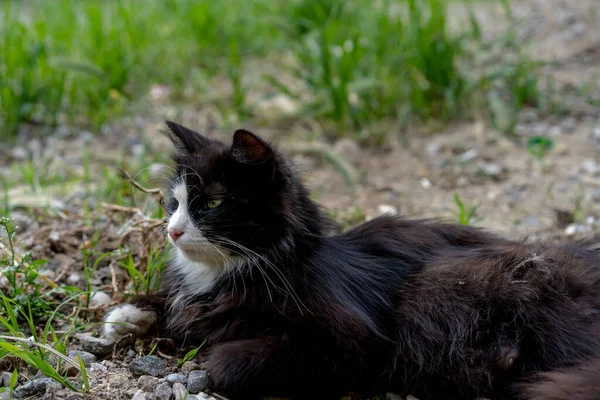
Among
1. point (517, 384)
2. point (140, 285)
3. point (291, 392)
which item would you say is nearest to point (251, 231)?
point (291, 392)

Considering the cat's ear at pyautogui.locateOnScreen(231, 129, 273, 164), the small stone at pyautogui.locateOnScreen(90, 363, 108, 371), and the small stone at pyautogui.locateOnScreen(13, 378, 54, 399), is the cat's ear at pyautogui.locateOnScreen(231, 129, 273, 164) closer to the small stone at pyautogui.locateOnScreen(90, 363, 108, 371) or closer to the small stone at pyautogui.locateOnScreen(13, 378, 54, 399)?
the small stone at pyautogui.locateOnScreen(90, 363, 108, 371)

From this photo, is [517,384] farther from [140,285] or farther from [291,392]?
[140,285]

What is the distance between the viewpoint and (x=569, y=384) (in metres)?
2.27

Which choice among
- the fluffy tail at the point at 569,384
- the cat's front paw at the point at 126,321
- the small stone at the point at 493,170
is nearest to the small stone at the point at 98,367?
the cat's front paw at the point at 126,321

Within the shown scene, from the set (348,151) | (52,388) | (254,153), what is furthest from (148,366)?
(348,151)

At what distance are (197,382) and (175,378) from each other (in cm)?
9

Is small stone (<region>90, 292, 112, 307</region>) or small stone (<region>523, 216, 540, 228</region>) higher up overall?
small stone (<region>523, 216, 540, 228</region>)

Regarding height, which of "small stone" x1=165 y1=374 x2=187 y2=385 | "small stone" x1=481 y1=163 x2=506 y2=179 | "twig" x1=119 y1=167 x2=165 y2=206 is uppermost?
"small stone" x1=481 y1=163 x2=506 y2=179

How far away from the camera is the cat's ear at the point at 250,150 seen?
263 centimetres

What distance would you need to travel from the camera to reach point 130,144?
547 centimetres

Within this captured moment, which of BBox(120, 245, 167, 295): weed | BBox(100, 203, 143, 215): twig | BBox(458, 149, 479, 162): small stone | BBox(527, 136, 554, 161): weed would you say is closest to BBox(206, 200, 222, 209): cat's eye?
BBox(120, 245, 167, 295): weed

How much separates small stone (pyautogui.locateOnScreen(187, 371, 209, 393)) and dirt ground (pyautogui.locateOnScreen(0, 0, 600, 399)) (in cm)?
92

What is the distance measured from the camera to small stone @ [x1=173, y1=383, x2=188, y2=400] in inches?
98.5

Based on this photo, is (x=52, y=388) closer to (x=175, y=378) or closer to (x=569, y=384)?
(x=175, y=378)
